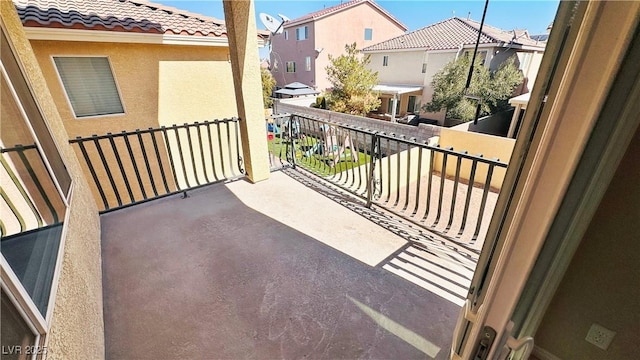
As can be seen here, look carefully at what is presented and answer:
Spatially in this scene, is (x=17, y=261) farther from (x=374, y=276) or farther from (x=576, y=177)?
(x=374, y=276)

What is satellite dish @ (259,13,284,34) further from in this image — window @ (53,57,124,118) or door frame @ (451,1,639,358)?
door frame @ (451,1,639,358)

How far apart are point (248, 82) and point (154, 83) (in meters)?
2.61

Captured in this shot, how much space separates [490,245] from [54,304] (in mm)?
1635

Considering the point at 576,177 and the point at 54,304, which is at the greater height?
the point at 576,177

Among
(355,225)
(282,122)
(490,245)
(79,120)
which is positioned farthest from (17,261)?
(79,120)

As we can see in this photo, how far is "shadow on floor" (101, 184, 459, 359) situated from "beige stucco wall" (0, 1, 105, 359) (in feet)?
0.62

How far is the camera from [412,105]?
47.1 feet

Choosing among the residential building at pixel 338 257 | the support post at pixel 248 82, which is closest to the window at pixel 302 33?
the support post at pixel 248 82

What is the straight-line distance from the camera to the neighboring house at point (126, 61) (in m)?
3.63

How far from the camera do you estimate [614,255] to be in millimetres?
1065

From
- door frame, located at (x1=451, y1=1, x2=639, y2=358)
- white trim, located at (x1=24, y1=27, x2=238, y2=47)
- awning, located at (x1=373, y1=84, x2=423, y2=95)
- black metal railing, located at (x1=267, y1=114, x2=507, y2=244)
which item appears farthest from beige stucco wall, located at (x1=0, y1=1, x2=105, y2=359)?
awning, located at (x1=373, y1=84, x2=423, y2=95)

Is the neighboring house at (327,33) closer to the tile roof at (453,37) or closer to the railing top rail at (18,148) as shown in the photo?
the tile roof at (453,37)

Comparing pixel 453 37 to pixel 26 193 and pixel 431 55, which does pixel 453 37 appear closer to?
pixel 431 55

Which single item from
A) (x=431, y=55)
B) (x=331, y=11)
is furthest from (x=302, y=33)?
(x=431, y=55)
